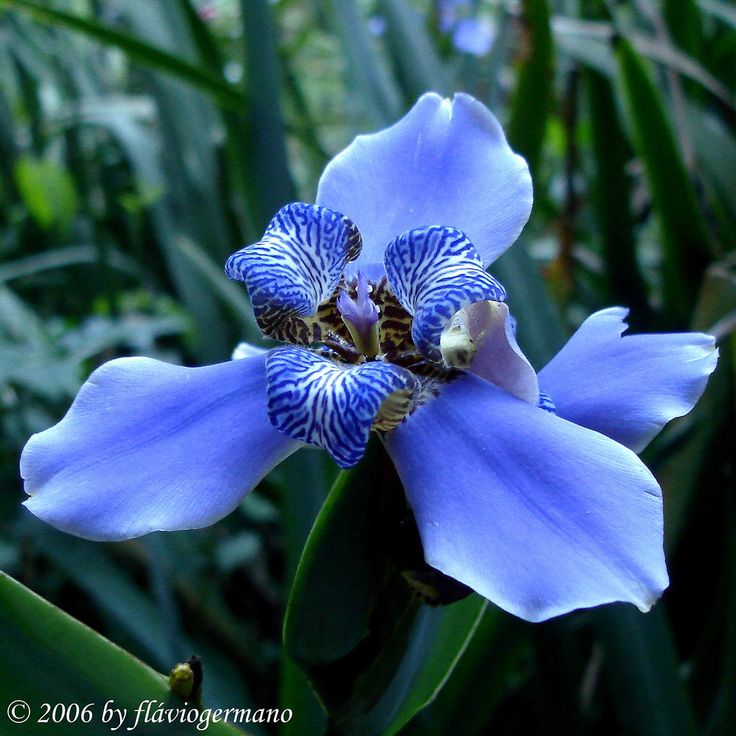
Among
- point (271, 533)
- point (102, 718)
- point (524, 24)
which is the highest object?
point (524, 24)

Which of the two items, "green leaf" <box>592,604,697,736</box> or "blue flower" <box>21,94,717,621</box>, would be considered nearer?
"blue flower" <box>21,94,717,621</box>

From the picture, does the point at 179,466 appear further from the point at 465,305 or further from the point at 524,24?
the point at 524,24

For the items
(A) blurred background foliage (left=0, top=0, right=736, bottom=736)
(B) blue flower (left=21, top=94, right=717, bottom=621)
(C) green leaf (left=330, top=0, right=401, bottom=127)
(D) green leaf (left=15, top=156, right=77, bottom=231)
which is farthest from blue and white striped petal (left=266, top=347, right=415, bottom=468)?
(D) green leaf (left=15, top=156, right=77, bottom=231)

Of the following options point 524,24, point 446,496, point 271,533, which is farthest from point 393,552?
point 271,533

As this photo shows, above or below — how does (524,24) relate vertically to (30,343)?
above

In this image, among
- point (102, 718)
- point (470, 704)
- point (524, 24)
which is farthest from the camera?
point (524, 24)

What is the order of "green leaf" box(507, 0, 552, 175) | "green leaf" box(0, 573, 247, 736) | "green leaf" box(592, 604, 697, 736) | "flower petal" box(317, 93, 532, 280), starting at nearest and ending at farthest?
"green leaf" box(0, 573, 247, 736)
"flower petal" box(317, 93, 532, 280)
"green leaf" box(592, 604, 697, 736)
"green leaf" box(507, 0, 552, 175)

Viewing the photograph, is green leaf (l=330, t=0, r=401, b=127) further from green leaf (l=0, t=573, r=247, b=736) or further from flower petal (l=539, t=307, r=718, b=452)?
green leaf (l=0, t=573, r=247, b=736)
